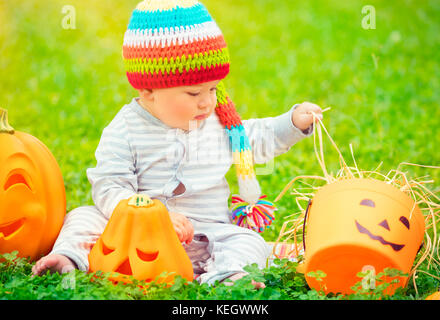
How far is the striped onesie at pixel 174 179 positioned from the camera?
250cm

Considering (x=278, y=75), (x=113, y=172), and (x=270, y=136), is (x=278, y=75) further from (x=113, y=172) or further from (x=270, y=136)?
(x=113, y=172)

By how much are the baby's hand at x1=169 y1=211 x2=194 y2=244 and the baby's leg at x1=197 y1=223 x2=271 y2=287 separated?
0.44ft

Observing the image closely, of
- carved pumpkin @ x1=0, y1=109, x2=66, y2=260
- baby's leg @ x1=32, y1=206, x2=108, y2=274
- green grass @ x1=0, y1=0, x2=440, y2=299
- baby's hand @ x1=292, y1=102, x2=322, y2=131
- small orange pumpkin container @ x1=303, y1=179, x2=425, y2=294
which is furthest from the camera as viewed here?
green grass @ x1=0, y1=0, x2=440, y2=299

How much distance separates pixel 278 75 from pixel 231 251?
2793 mm

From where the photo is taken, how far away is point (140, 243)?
7.22 feet

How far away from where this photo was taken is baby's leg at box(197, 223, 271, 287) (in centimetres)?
233

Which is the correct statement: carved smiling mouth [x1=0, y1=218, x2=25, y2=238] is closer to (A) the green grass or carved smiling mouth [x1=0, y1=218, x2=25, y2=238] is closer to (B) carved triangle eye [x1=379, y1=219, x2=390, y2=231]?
(A) the green grass

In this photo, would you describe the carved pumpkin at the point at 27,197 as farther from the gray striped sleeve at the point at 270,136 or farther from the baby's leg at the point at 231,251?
the gray striped sleeve at the point at 270,136

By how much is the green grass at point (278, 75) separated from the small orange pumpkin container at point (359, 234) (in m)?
0.91

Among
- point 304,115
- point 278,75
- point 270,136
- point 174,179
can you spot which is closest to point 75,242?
point 174,179

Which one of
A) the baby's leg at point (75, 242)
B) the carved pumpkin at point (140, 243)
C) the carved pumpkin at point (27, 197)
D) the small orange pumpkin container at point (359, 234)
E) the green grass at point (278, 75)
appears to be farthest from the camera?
the green grass at point (278, 75)

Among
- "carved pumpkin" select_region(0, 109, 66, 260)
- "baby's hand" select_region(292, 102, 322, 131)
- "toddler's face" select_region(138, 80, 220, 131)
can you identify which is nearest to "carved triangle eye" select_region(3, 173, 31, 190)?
"carved pumpkin" select_region(0, 109, 66, 260)

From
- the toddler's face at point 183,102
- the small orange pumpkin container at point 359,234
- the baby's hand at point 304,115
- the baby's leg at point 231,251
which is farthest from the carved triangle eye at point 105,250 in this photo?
the baby's hand at point 304,115
